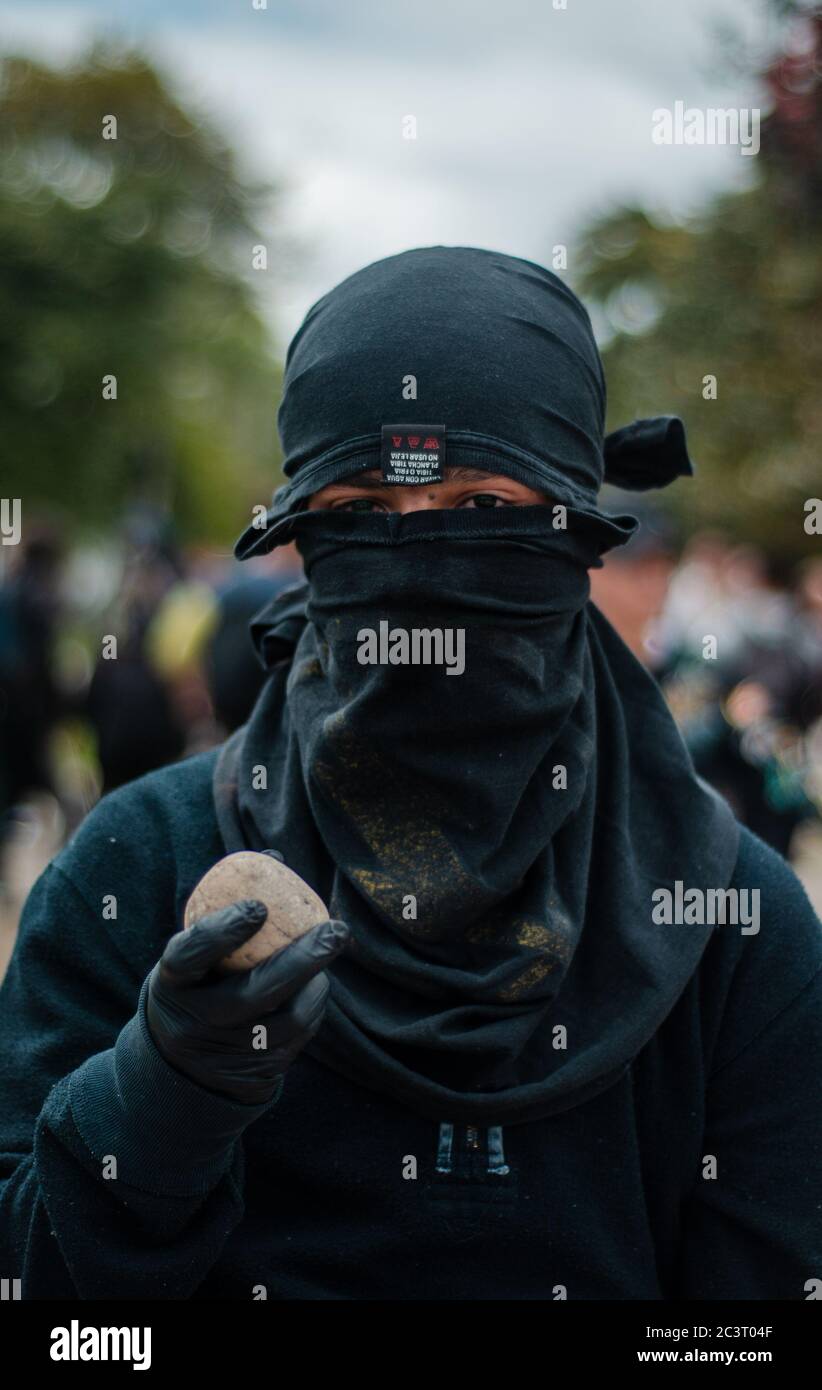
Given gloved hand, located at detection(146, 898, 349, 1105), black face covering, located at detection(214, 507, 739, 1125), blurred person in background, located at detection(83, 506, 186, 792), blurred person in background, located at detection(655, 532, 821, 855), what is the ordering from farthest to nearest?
blurred person in background, located at detection(83, 506, 186, 792)
blurred person in background, located at detection(655, 532, 821, 855)
black face covering, located at detection(214, 507, 739, 1125)
gloved hand, located at detection(146, 898, 349, 1105)

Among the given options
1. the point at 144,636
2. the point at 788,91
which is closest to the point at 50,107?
the point at 788,91

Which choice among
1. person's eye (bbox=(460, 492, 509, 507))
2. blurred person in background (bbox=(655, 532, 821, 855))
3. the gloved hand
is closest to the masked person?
person's eye (bbox=(460, 492, 509, 507))

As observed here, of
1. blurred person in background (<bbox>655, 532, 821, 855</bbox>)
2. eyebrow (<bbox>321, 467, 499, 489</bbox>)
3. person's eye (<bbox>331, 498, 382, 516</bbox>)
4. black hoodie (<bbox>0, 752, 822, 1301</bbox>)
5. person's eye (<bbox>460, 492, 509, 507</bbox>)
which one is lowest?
black hoodie (<bbox>0, 752, 822, 1301</bbox>)

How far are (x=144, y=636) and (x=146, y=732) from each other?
1.97 feet

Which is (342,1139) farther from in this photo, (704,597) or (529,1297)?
(704,597)

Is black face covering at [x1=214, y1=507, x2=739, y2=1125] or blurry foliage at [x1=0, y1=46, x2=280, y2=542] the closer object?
black face covering at [x1=214, y1=507, x2=739, y2=1125]

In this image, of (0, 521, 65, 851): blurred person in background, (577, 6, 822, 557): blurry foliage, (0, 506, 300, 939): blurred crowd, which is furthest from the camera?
(577, 6, 822, 557): blurry foliage

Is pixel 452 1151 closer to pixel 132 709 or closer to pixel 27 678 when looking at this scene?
pixel 132 709

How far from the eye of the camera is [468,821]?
2.00m

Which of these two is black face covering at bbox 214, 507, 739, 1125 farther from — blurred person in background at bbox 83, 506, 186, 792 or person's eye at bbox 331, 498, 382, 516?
blurred person in background at bbox 83, 506, 186, 792

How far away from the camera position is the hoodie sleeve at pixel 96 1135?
67.3 inches

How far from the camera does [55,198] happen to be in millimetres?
31141

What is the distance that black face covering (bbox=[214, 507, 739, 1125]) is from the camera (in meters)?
1.93

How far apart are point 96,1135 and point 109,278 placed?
3000 centimetres
